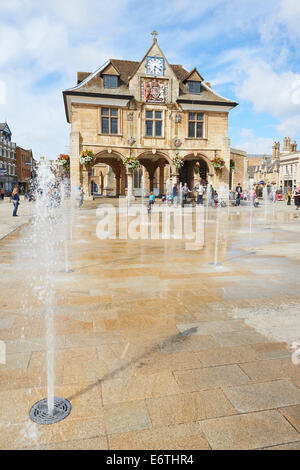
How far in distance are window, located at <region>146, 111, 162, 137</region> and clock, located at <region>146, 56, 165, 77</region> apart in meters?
3.25

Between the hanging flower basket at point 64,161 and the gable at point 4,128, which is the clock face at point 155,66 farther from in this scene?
the gable at point 4,128

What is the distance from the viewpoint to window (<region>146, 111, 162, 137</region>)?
29047 mm

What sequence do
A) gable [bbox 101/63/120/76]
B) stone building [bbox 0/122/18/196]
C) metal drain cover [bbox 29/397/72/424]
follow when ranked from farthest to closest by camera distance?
1. stone building [bbox 0/122/18/196]
2. gable [bbox 101/63/120/76]
3. metal drain cover [bbox 29/397/72/424]

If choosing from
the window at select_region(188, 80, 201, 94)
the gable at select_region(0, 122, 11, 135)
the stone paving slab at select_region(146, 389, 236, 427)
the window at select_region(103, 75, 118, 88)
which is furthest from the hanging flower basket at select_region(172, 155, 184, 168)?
the gable at select_region(0, 122, 11, 135)

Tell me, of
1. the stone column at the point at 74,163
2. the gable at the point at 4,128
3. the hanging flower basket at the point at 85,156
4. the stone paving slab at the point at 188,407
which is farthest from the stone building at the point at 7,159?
the stone paving slab at the point at 188,407

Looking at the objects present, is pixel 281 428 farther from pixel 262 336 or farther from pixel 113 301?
pixel 113 301

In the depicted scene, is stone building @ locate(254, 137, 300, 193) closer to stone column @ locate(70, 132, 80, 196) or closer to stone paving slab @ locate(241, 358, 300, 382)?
stone column @ locate(70, 132, 80, 196)

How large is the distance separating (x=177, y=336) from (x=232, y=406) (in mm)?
1252

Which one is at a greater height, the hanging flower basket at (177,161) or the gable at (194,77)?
the gable at (194,77)

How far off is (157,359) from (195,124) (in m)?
28.9

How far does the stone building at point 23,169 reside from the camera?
2889 inches

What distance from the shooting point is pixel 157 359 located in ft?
11.1

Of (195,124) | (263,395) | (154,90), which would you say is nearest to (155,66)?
(154,90)
